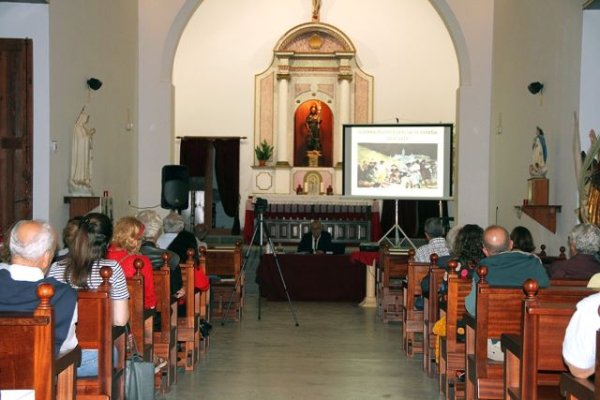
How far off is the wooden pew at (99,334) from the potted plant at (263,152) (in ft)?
43.7

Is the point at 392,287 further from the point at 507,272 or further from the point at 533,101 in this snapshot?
the point at 507,272

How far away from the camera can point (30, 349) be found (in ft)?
9.39

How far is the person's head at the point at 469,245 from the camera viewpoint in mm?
5664

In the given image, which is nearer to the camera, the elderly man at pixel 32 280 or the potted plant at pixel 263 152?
the elderly man at pixel 32 280

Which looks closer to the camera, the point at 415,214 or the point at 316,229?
the point at 316,229

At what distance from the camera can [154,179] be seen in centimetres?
1216

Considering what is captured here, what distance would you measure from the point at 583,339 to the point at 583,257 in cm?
295

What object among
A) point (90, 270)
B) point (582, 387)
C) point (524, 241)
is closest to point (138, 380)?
point (90, 270)

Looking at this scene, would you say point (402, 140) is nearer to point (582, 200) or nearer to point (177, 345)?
point (582, 200)

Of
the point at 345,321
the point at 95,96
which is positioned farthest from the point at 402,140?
the point at 95,96

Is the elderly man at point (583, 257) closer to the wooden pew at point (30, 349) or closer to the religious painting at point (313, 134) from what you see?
the wooden pew at point (30, 349)

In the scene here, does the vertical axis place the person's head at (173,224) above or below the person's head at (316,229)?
above

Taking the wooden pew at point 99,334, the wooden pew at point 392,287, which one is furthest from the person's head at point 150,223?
the wooden pew at point 392,287

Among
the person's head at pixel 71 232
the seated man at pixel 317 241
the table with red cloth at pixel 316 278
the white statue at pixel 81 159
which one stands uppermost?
the white statue at pixel 81 159
